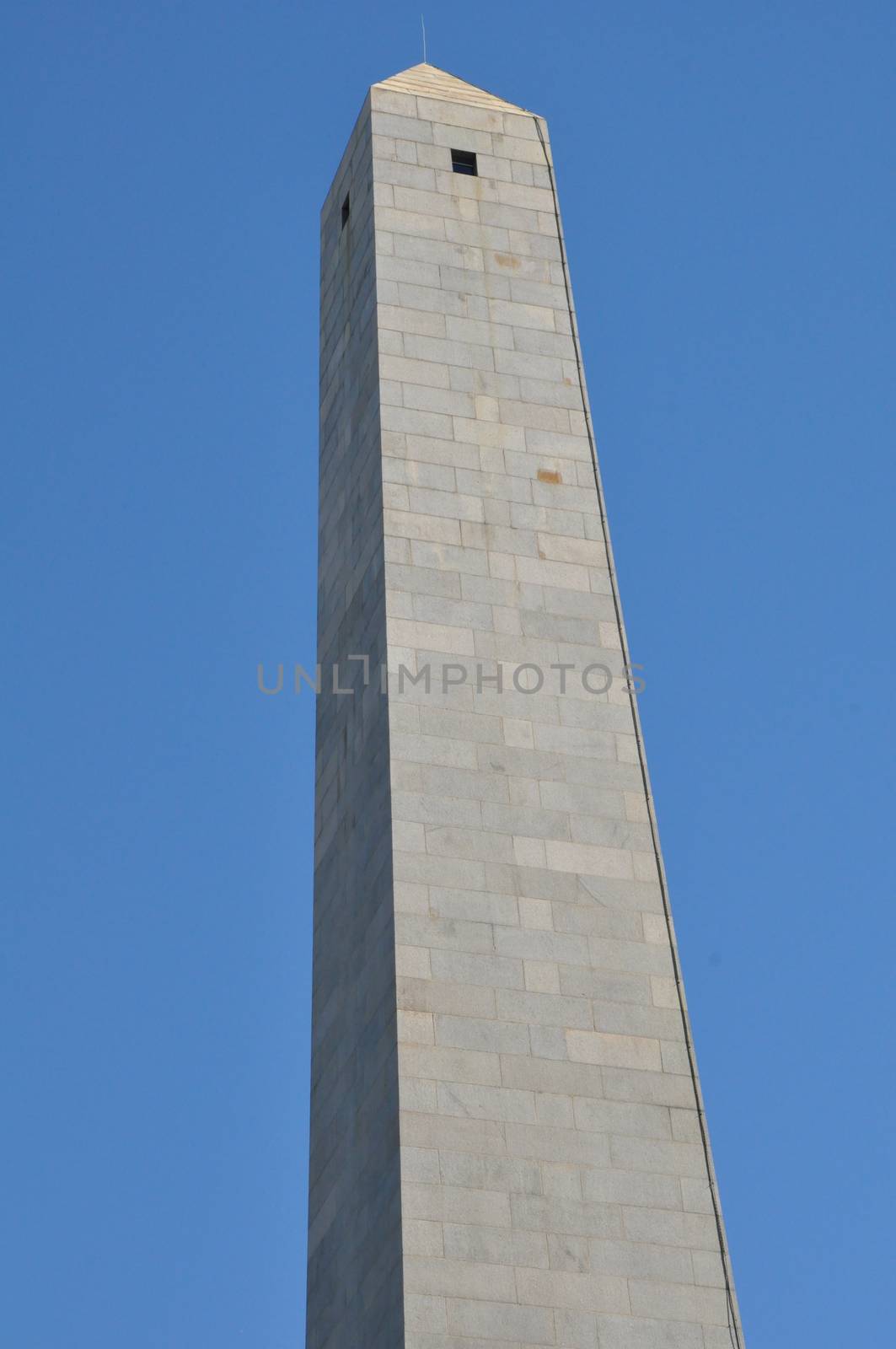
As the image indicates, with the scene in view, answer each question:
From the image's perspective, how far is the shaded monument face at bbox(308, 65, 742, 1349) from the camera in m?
23.0

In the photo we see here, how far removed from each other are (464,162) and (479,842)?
1260 centimetres

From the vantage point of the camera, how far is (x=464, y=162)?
1307 inches

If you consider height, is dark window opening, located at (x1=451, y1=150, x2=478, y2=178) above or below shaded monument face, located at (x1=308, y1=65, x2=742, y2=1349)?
above

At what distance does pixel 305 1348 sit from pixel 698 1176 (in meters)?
5.35

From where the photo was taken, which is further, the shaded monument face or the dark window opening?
the dark window opening

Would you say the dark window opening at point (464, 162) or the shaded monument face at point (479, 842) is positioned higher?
the dark window opening at point (464, 162)

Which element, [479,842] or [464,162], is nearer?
[479,842]

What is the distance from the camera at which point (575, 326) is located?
31781 millimetres

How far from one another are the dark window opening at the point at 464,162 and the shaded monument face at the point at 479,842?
4 centimetres

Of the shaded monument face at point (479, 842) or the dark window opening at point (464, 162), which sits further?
the dark window opening at point (464, 162)

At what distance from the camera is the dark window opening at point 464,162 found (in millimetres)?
33094

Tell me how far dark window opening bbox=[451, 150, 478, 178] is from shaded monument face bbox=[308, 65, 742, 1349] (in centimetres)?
4

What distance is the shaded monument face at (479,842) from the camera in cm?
2295

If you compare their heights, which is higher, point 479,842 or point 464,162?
point 464,162
